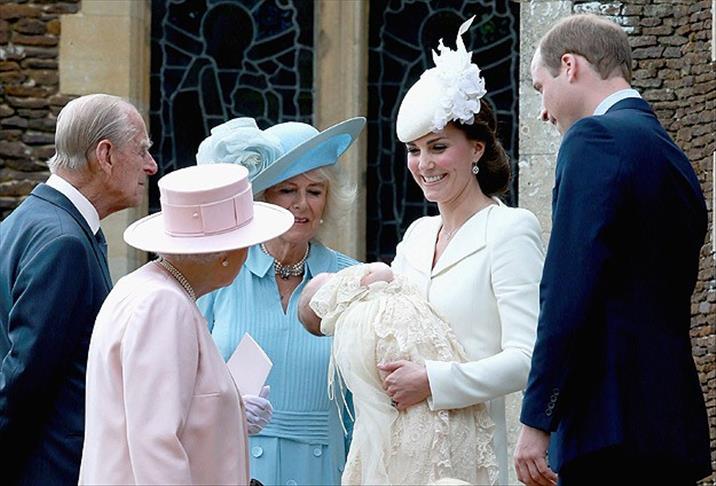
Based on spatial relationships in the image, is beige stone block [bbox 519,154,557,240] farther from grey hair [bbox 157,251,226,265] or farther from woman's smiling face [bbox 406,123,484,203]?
grey hair [bbox 157,251,226,265]

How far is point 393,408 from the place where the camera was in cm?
472

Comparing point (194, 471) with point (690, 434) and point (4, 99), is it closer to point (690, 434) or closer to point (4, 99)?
point (690, 434)

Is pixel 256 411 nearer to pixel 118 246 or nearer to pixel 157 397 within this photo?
pixel 157 397

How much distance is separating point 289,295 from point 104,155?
0.89m

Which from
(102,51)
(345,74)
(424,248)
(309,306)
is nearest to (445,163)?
(424,248)

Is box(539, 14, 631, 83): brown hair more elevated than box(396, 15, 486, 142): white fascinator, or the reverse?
box(539, 14, 631, 83): brown hair

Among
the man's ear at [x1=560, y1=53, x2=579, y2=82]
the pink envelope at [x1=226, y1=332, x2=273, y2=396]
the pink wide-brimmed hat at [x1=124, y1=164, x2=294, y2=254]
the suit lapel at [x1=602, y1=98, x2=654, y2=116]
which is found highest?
the man's ear at [x1=560, y1=53, x2=579, y2=82]

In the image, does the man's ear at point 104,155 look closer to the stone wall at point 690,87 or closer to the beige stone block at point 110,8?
the stone wall at point 690,87

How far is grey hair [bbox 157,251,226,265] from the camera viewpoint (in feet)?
12.5

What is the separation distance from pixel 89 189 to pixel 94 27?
411 cm

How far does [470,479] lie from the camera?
4.65 m

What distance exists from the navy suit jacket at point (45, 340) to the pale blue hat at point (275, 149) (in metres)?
0.88

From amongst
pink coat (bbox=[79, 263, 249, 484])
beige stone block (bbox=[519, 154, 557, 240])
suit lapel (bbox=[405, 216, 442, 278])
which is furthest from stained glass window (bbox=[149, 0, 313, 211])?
pink coat (bbox=[79, 263, 249, 484])

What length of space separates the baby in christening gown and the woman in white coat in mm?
45
